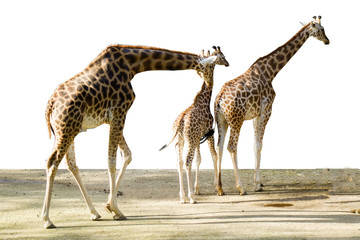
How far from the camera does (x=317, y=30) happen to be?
13.3 metres

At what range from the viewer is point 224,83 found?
12.5 metres

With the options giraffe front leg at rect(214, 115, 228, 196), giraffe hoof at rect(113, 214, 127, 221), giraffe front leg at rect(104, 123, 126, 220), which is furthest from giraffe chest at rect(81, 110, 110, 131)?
giraffe front leg at rect(214, 115, 228, 196)

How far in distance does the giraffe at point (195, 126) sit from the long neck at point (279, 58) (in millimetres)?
1820

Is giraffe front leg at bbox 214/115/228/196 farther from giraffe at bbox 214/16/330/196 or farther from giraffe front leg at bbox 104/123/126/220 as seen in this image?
giraffe front leg at bbox 104/123/126/220

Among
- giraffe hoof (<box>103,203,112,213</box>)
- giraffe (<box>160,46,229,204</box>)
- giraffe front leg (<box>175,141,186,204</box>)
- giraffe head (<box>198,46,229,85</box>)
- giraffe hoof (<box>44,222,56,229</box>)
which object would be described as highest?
giraffe head (<box>198,46,229,85</box>)

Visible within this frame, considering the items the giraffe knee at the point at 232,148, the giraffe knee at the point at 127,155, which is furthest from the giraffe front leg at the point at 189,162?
the giraffe knee at the point at 127,155

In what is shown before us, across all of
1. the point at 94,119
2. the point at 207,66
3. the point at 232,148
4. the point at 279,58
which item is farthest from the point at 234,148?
the point at 94,119

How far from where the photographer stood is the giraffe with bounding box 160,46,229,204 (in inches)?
416

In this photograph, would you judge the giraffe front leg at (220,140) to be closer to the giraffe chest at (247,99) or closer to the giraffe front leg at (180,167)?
the giraffe chest at (247,99)

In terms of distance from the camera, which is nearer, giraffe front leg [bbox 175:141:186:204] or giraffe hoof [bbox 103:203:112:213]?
giraffe hoof [bbox 103:203:112:213]

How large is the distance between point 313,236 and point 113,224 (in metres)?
3.22

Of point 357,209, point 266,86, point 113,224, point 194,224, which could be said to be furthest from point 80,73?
point 357,209

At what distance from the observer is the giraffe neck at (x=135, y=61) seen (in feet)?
30.6

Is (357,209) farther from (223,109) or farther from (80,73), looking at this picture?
(80,73)
